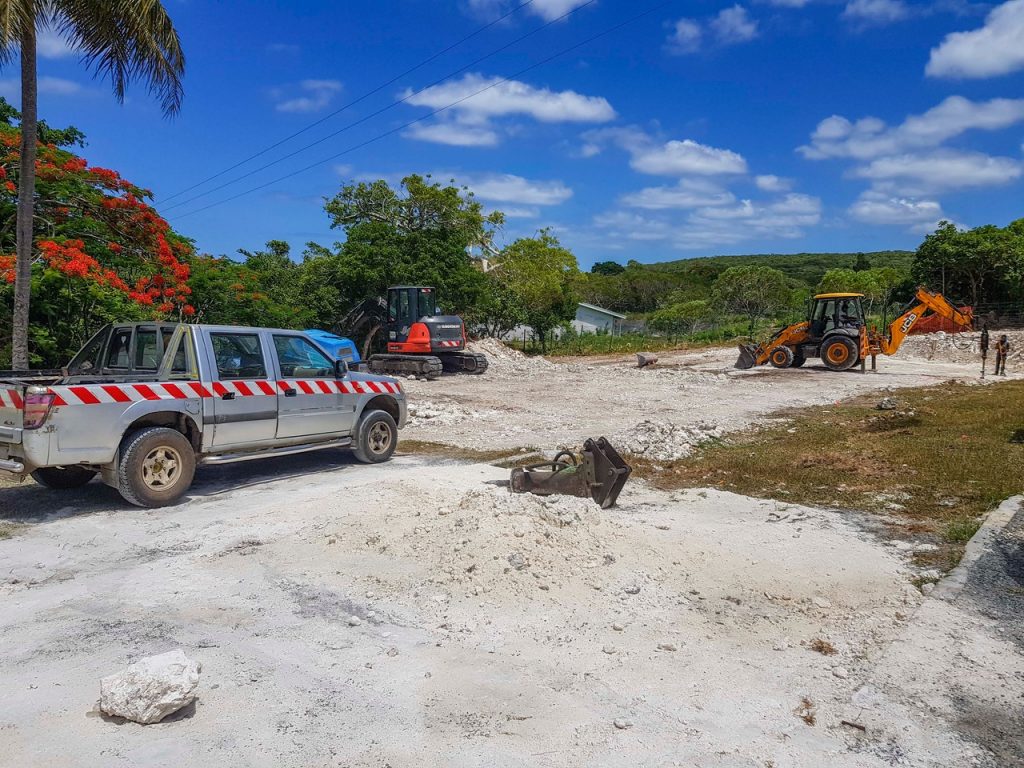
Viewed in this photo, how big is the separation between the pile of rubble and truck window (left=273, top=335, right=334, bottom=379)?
4.08 metres

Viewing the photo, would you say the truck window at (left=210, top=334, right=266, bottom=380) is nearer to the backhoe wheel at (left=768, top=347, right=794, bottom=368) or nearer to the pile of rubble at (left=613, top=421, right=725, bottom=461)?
the pile of rubble at (left=613, top=421, right=725, bottom=461)

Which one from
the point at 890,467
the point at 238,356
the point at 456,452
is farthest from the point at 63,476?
the point at 890,467

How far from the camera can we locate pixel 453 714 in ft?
11.7

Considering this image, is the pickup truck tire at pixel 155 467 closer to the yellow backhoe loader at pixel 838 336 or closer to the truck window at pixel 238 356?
the truck window at pixel 238 356

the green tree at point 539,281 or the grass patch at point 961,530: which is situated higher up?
the green tree at point 539,281

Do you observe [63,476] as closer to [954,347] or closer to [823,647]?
[823,647]

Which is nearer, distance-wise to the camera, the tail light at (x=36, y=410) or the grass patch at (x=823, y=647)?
the grass patch at (x=823, y=647)

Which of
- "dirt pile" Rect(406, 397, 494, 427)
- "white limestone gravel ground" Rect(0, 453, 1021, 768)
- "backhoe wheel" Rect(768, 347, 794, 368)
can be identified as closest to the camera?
"white limestone gravel ground" Rect(0, 453, 1021, 768)

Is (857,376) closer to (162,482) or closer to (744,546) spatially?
(744,546)

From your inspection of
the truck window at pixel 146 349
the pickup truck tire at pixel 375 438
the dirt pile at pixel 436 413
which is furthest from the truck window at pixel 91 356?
the dirt pile at pixel 436 413

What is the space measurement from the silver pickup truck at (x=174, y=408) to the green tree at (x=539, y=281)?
30.4 metres

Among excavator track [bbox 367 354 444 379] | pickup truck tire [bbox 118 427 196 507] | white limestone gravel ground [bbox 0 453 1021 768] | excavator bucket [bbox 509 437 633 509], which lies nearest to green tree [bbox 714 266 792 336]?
excavator track [bbox 367 354 444 379]

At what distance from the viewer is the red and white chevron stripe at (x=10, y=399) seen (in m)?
6.40

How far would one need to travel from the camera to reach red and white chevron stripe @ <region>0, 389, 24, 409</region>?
640 cm
